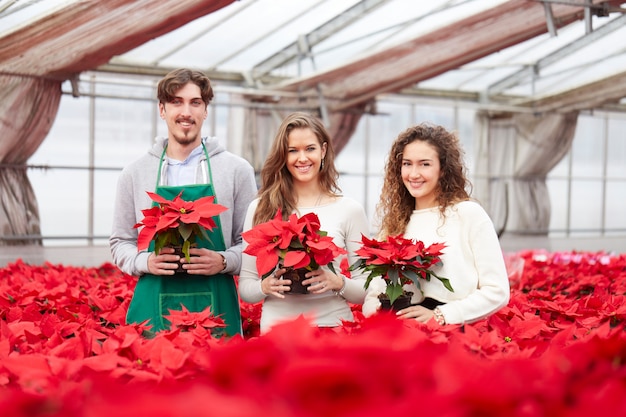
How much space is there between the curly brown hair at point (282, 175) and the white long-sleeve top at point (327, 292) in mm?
44

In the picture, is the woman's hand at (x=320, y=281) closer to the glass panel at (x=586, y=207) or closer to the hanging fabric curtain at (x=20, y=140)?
the hanging fabric curtain at (x=20, y=140)

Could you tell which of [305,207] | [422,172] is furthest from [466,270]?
[305,207]

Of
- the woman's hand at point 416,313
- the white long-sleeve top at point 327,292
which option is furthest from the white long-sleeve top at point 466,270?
the white long-sleeve top at point 327,292

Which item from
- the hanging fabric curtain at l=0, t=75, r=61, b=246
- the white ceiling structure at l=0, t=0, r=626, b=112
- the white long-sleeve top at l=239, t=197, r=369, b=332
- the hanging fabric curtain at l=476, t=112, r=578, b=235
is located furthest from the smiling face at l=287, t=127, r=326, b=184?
the hanging fabric curtain at l=476, t=112, r=578, b=235

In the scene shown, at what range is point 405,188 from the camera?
2.39 meters

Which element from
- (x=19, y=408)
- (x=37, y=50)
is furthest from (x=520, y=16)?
(x=19, y=408)

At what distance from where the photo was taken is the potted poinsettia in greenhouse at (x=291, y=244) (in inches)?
76.1

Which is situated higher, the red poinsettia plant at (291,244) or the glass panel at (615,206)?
the red poinsettia plant at (291,244)

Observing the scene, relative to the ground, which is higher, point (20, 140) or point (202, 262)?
point (20, 140)

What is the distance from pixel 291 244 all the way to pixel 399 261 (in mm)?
284

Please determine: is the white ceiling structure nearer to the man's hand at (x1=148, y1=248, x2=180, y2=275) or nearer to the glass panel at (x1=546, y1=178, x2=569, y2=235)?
the glass panel at (x1=546, y1=178, x2=569, y2=235)

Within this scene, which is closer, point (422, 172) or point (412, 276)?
point (412, 276)

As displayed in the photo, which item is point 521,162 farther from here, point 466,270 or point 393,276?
point 393,276

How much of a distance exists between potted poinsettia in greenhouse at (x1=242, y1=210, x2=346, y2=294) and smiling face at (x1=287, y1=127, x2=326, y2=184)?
428 mm
